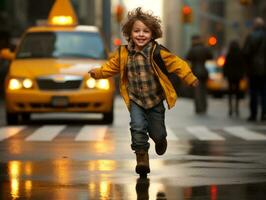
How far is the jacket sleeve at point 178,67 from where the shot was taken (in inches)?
381

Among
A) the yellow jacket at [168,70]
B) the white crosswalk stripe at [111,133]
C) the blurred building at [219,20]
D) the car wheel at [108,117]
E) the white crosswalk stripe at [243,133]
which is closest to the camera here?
the yellow jacket at [168,70]

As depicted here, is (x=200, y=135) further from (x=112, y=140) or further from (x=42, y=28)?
(x=42, y=28)

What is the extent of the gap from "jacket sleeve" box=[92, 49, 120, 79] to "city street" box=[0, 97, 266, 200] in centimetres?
91

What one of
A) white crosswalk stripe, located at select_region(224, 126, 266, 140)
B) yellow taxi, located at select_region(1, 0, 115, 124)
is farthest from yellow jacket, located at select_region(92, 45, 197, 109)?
yellow taxi, located at select_region(1, 0, 115, 124)

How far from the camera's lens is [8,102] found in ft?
62.1

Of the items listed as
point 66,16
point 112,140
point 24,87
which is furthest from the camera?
point 66,16

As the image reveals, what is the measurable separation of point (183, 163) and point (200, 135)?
517cm

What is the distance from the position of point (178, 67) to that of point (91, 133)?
263 inches

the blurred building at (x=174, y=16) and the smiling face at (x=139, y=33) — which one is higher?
the smiling face at (x=139, y=33)

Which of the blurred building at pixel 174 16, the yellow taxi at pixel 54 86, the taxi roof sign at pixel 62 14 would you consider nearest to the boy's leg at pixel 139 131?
the yellow taxi at pixel 54 86

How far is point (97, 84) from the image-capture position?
19.0 m

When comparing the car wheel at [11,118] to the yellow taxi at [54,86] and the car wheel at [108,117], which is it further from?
the car wheel at [108,117]

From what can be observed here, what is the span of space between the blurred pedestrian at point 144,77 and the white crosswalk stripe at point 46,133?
17.0 ft

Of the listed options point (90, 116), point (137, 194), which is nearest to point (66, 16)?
point (90, 116)
